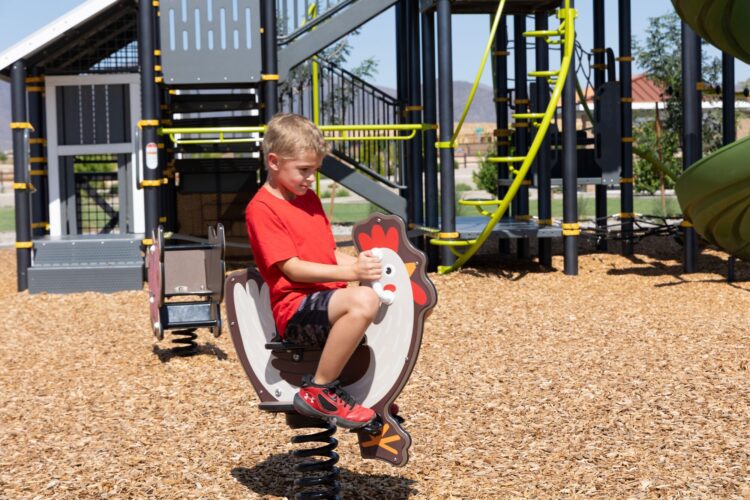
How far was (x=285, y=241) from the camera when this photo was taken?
11.0 feet

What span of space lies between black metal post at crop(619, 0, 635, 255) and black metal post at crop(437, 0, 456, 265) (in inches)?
114

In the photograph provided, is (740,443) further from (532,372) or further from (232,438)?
(232,438)

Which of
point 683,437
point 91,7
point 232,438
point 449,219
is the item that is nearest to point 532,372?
point 683,437

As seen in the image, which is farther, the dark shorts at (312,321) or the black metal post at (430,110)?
the black metal post at (430,110)

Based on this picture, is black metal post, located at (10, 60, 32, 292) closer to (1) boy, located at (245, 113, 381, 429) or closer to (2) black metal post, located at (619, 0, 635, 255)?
(2) black metal post, located at (619, 0, 635, 255)

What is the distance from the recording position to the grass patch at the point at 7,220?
996 inches

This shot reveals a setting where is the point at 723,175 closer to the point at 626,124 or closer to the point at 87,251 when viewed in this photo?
the point at 87,251

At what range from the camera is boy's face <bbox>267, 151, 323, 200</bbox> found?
3.36 metres

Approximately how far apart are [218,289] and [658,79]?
73.5 ft

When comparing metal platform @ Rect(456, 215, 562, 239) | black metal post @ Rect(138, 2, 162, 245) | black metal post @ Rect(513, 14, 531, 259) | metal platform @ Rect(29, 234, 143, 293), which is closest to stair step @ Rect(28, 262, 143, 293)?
metal platform @ Rect(29, 234, 143, 293)

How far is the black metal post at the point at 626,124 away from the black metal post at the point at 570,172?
1.69 meters

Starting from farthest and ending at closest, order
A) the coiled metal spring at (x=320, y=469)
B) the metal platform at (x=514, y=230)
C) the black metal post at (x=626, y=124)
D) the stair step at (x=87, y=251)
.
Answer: the black metal post at (x=626, y=124) → the metal platform at (x=514, y=230) → the stair step at (x=87, y=251) → the coiled metal spring at (x=320, y=469)

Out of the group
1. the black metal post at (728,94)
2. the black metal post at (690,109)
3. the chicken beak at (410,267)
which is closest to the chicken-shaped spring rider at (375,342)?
the chicken beak at (410,267)

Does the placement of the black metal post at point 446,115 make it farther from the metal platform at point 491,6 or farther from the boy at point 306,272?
the boy at point 306,272
